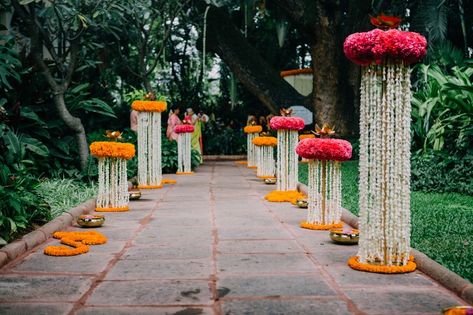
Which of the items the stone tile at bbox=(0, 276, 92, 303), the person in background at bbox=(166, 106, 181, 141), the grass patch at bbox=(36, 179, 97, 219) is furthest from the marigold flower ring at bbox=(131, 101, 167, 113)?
the stone tile at bbox=(0, 276, 92, 303)

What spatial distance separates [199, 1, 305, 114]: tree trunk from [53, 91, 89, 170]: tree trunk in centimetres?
643

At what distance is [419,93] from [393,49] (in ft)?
21.4

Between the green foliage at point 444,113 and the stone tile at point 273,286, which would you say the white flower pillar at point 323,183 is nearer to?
the stone tile at point 273,286

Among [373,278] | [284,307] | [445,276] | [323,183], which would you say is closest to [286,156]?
[323,183]

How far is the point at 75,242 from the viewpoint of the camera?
504cm

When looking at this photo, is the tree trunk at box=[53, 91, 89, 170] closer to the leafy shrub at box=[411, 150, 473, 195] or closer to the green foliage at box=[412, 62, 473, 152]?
the leafy shrub at box=[411, 150, 473, 195]

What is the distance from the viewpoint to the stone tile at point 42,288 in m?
3.49

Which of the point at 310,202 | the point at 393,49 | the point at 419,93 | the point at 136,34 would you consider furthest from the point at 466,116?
the point at 136,34

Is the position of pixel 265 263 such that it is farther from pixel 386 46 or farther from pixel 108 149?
pixel 108 149

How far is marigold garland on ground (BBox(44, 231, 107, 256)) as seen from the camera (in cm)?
471

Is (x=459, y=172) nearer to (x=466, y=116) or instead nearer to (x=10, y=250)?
(x=466, y=116)

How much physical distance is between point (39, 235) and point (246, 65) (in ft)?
35.8

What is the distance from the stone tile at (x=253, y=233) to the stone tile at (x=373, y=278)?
133cm

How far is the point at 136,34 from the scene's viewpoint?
15398mm
